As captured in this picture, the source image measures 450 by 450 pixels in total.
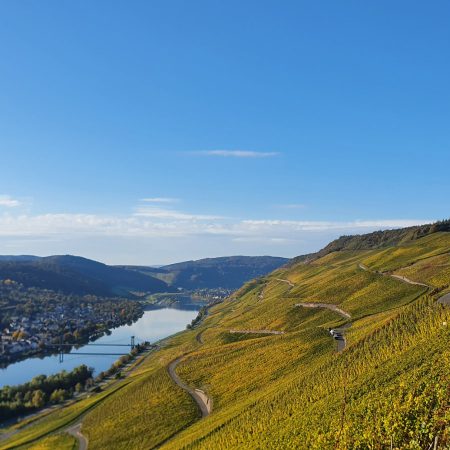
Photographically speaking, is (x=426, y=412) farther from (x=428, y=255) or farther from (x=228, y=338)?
(x=428, y=255)

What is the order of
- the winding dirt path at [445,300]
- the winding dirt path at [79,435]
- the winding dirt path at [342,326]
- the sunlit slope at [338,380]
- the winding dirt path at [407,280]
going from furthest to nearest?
the winding dirt path at [407,280], the winding dirt path at [342,326], the winding dirt path at [79,435], the winding dirt path at [445,300], the sunlit slope at [338,380]

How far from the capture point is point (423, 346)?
4431 cm

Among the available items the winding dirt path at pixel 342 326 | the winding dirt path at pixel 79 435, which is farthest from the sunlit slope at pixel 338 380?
the winding dirt path at pixel 79 435

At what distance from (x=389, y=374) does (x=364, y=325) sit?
35066mm

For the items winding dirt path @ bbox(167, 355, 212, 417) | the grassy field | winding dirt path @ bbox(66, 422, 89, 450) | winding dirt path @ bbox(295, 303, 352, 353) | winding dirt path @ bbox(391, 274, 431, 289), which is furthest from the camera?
winding dirt path @ bbox(391, 274, 431, 289)

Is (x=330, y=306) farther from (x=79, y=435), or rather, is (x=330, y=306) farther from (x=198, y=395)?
(x=79, y=435)

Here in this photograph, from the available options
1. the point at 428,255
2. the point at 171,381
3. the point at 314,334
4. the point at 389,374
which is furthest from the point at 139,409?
the point at 428,255

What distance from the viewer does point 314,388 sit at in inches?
1863

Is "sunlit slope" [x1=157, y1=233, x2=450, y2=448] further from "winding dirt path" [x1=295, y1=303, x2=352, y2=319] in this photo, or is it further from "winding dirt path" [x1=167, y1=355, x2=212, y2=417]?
"winding dirt path" [x1=295, y1=303, x2=352, y2=319]

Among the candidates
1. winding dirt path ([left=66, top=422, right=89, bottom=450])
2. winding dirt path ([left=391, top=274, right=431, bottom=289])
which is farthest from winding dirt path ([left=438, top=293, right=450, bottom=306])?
winding dirt path ([left=66, top=422, right=89, bottom=450])

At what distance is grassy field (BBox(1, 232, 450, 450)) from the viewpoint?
28.4 metres

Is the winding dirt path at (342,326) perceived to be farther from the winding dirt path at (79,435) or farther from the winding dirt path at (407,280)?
the winding dirt path at (79,435)

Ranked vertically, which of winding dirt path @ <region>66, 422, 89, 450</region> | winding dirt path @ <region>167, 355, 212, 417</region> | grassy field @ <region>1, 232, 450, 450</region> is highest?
grassy field @ <region>1, 232, 450, 450</region>

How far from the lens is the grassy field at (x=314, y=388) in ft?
93.2
